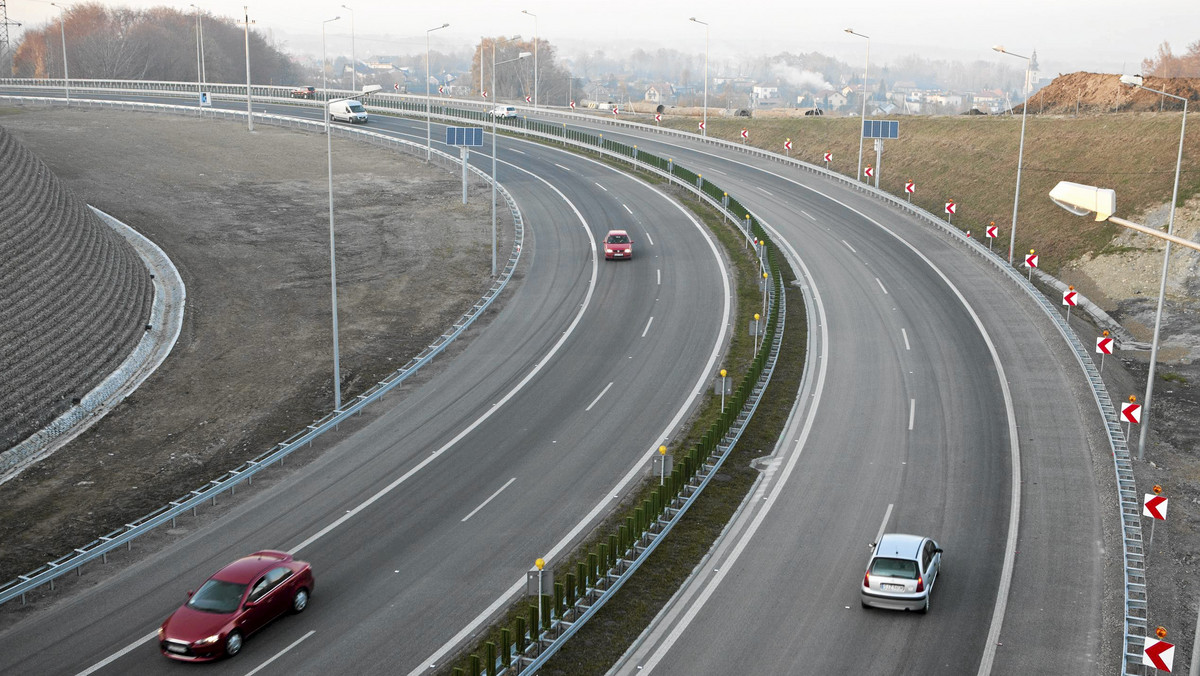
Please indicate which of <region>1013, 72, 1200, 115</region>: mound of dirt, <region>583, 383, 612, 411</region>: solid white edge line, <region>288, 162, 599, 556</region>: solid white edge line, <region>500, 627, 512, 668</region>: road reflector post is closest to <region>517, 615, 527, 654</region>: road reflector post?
<region>500, 627, 512, 668</region>: road reflector post

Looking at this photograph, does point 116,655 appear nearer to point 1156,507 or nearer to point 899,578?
point 899,578

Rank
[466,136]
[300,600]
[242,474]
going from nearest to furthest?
[300,600] < [242,474] < [466,136]

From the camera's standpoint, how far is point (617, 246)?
52375mm

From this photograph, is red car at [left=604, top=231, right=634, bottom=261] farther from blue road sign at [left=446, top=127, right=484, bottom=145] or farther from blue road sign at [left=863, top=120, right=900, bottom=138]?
blue road sign at [left=863, top=120, right=900, bottom=138]

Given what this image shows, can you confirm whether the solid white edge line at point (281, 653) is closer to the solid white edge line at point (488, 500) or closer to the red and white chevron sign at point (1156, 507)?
the solid white edge line at point (488, 500)

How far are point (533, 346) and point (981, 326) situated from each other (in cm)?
1900

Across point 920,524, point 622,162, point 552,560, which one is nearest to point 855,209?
point 622,162

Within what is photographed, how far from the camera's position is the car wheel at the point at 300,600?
22.5 meters

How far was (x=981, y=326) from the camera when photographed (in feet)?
138

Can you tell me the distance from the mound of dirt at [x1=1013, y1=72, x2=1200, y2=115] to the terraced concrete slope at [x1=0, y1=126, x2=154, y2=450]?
2562 inches

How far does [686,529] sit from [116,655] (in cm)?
1395

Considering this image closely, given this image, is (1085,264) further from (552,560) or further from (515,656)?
(515,656)

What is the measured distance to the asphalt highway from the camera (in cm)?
2191

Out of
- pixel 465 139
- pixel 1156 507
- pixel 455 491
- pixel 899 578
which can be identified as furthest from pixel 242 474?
pixel 465 139
